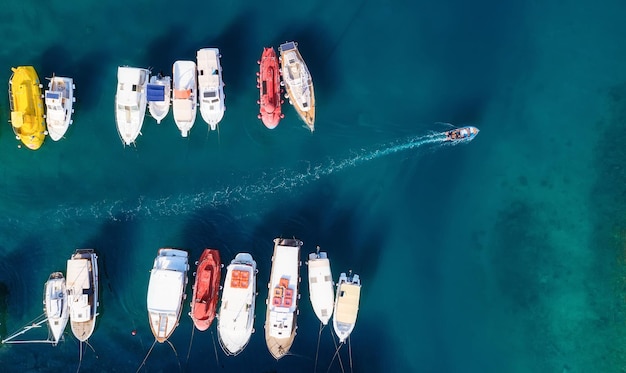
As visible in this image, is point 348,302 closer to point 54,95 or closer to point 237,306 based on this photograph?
point 237,306

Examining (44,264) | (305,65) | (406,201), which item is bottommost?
(44,264)

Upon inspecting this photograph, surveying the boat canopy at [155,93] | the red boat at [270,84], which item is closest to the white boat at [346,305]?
the red boat at [270,84]

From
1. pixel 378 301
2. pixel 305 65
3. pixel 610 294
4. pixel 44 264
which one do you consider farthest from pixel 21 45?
pixel 610 294

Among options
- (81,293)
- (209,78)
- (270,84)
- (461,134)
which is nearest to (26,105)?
(209,78)

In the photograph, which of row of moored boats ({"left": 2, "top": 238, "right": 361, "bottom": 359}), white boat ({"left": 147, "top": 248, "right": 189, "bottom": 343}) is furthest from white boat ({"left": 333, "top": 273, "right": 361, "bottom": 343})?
white boat ({"left": 147, "top": 248, "right": 189, "bottom": 343})

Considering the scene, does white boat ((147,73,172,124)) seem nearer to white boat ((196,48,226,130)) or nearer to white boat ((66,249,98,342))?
white boat ((196,48,226,130))

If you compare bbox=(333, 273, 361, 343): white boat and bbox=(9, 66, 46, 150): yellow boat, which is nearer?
bbox=(9, 66, 46, 150): yellow boat

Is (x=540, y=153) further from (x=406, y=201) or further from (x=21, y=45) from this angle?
(x=21, y=45)
